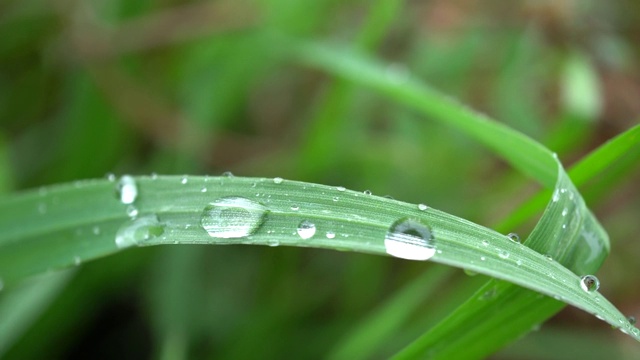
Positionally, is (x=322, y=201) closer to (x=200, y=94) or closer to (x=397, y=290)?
(x=397, y=290)

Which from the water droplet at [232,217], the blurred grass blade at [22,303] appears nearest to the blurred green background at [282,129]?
the blurred grass blade at [22,303]

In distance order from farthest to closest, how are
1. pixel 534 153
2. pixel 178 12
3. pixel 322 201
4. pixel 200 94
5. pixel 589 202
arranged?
pixel 178 12, pixel 200 94, pixel 589 202, pixel 534 153, pixel 322 201

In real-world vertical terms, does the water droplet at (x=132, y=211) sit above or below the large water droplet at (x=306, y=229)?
above

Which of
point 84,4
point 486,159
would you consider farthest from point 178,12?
point 486,159

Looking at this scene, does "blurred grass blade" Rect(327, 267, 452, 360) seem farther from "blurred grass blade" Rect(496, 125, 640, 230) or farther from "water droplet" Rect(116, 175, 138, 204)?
"water droplet" Rect(116, 175, 138, 204)

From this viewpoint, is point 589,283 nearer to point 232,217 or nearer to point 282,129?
point 232,217

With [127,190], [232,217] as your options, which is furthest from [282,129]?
[232,217]

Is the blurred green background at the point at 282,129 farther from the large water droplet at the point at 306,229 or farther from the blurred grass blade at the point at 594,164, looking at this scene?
the large water droplet at the point at 306,229

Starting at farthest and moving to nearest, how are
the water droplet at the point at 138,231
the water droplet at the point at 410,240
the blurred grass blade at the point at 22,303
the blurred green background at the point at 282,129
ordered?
the blurred green background at the point at 282,129, the blurred grass blade at the point at 22,303, the water droplet at the point at 138,231, the water droplet at the point at 410,240
